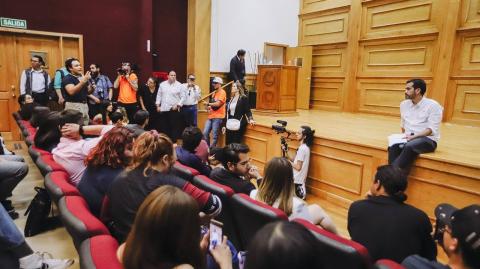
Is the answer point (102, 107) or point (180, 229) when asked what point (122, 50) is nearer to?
point (102, 107)

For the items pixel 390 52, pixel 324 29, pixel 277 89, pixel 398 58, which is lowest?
pixel 277 89

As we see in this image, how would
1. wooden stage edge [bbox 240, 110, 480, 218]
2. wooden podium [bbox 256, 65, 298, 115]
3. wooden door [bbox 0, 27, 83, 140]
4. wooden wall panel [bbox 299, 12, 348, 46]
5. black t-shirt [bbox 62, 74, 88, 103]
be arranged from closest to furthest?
1. wooden stage edge [bbox 240, 110, 480, 218]
2. black t-shirt [bbox 62, 74, 88, 103]
3. wooden door [bbox 0, 27, 83, 140]
4. wooden podium [bbox 256, 65, 298, 115]
5. wooden wall panel [bbox 299, 12, 348, 46]

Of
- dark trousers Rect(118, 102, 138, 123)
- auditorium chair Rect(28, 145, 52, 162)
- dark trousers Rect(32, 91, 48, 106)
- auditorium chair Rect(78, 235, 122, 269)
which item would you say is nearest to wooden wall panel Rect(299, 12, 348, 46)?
dark trousers Rect(118, 102, 138, 123)

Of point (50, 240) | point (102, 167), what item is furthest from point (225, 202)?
point (50, 240)

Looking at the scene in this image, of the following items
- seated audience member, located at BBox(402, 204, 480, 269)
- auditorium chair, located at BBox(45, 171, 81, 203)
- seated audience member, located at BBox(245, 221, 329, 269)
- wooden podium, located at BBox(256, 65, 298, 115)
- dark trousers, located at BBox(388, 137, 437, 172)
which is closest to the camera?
seated audience member, located at BBox(245, 221, 329, 269)

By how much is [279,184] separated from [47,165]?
1459 millimetres

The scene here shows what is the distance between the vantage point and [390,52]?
623cm

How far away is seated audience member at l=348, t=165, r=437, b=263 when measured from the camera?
154 cm

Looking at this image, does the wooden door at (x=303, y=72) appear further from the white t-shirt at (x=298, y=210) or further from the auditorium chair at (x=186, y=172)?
the white t-shirt at (x=298, y=210)

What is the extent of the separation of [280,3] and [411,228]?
6996 mm

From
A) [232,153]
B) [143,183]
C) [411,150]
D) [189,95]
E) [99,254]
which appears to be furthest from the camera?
[189,95]

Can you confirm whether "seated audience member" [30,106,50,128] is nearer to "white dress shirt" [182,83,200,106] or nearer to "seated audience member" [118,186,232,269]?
"seated audience member" [118,186,232,269]

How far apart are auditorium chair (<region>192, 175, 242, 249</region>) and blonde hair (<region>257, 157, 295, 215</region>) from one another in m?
0.19

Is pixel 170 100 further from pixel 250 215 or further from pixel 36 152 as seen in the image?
pixel 250 215
